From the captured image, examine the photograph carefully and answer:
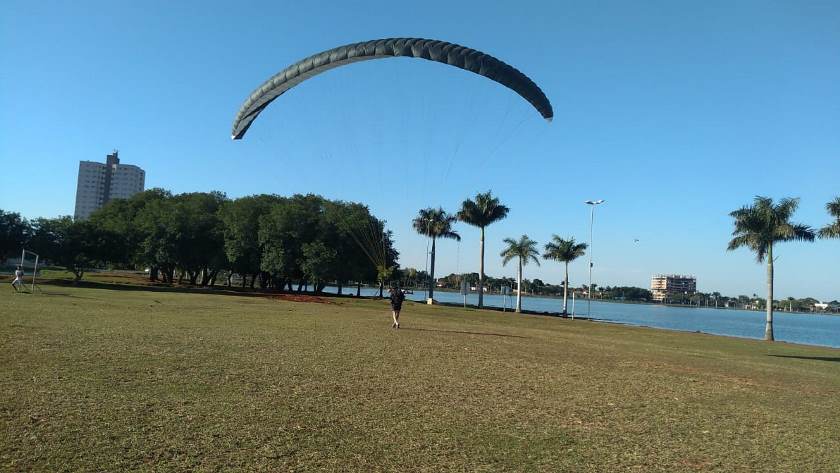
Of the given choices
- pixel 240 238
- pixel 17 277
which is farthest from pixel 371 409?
pixel 240 238

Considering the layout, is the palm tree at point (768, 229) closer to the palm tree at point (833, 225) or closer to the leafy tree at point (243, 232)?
the palm tree at point (833, 225)

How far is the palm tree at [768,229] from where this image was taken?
125 ft

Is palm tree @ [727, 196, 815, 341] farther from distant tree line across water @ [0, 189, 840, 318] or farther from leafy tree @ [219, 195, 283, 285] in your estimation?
leafy tree @ [219, 195, 283, 285]

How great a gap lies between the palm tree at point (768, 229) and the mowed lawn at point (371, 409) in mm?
26147

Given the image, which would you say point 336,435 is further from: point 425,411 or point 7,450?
point 7,450

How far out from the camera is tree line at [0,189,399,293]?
57125mm

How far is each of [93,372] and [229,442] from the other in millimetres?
4742

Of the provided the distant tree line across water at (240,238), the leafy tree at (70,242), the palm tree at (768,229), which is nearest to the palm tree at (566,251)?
the distant tree line across water at (240,238)

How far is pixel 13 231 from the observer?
57.1m

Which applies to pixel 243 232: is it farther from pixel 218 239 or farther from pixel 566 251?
pixel 566 251

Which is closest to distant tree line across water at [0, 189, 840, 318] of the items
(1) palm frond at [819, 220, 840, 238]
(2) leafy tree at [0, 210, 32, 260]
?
(2) leafy tree at [0, 210, 32, 260]

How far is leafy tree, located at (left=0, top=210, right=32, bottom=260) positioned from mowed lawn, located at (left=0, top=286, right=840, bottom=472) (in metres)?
50.2

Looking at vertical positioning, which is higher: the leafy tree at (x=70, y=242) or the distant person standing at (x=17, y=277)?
the leafy tree at (x=70, y=242)

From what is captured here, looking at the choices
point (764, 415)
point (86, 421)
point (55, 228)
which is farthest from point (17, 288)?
point (764, 415)
